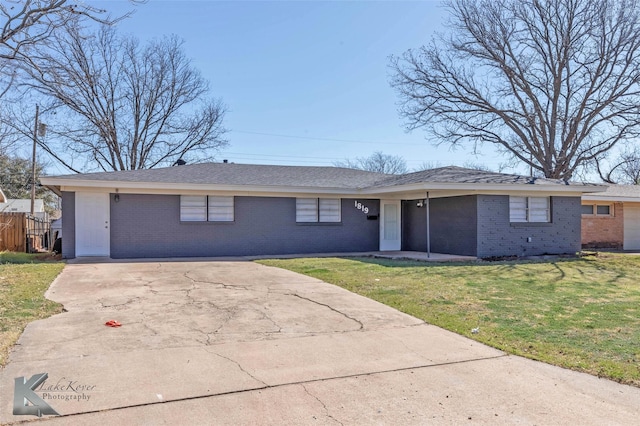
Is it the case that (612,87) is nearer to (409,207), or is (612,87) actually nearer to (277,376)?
(409,207)

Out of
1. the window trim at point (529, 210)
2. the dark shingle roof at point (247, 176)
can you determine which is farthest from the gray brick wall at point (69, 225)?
the window trim at point (529, 210)

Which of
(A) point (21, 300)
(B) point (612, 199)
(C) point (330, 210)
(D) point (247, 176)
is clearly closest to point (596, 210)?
(B) point (612, 199)

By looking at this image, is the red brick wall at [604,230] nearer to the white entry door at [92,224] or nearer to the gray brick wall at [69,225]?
the white entry door at [92,224]

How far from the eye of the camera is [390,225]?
18.0m

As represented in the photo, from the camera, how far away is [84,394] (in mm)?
3729

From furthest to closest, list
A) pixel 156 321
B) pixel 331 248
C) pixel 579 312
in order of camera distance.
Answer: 1. pixel 331 248
2. pixel 579 312
3. pixel 156 321

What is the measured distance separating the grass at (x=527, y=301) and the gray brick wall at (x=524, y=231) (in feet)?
3.93

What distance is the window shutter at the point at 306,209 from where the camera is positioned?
54.4 ft

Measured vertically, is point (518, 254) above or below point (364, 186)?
below

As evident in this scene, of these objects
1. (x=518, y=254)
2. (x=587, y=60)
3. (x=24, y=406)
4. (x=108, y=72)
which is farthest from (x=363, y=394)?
(x=108, y=72)

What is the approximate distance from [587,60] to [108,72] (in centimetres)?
2702

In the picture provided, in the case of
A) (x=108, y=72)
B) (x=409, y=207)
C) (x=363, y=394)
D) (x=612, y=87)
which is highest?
(x=108, y=72)

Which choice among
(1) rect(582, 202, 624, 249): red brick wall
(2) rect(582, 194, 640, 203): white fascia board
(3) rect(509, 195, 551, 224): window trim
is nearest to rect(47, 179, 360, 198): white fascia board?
(3) rect(509, 195, 551, 224): window trim

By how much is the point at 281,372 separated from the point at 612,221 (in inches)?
871
